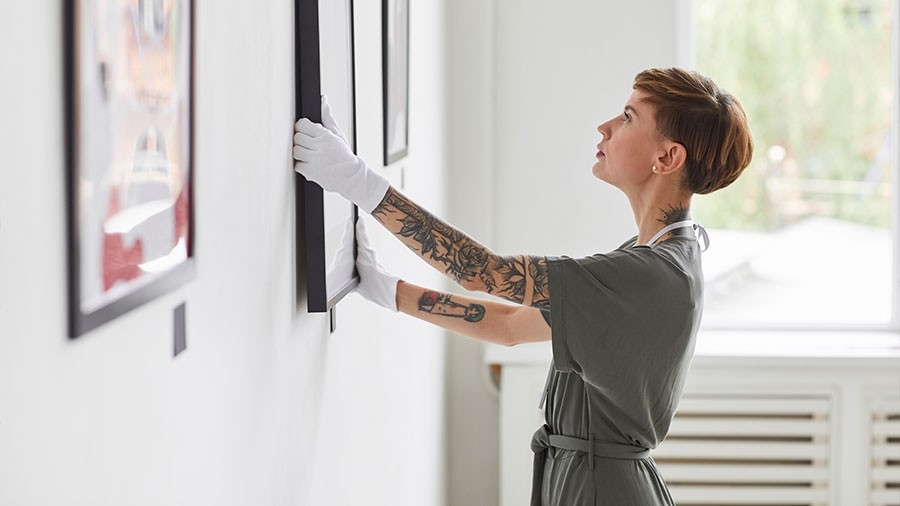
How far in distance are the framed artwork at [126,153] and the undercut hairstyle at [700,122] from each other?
99 centimetres

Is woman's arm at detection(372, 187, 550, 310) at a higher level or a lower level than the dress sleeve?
higher

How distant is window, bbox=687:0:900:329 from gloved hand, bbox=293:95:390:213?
2.41 m

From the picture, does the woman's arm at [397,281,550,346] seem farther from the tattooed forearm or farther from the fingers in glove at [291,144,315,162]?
the fingers in glove at [291,144,315,162]

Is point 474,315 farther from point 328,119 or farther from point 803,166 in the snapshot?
point 803,166

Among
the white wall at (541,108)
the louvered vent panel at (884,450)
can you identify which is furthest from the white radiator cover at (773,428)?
the white wall at (541,108)

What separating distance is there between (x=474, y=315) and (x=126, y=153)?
1.06 m

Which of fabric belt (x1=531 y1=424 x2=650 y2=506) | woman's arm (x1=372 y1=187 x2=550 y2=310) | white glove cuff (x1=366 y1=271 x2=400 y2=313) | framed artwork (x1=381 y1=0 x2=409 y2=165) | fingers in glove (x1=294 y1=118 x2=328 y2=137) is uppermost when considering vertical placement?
framed artwork (x1=381 y1=0 x2=409 y2=165)

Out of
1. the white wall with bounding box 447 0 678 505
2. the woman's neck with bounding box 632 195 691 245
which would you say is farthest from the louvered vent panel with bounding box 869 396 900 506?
the woman's neck with bounding box 632 195 691 245

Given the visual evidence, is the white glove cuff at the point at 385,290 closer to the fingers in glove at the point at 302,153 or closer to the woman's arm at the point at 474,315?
the woman's arm at the point at 474,315

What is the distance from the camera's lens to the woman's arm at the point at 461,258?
50.0 inches

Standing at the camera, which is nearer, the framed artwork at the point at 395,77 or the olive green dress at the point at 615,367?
the olive green dress at the point at 615,367

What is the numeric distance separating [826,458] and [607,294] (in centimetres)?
194

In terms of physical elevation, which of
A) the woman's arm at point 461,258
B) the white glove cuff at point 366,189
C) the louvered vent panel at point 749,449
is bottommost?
the louvered vent panel at point 749,449

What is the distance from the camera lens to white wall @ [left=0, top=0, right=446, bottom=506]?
48 centimetres
